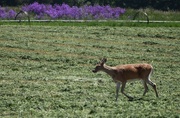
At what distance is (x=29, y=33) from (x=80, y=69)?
501 inches

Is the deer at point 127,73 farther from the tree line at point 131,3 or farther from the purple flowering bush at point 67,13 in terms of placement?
the tree line at point 131,3

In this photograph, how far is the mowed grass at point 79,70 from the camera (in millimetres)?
16156

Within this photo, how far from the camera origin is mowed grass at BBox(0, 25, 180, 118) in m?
16.2

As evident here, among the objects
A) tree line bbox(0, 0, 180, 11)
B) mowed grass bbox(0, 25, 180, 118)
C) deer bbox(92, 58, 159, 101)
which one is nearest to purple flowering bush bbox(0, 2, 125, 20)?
mowed grass bbox(0, 25, 180, 118)

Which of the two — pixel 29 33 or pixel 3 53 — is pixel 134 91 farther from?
pixel 29 33

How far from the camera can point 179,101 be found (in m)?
17.3

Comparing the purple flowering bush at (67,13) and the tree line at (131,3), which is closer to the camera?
the purple flowering bush at (67,13)

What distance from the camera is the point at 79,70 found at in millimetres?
24297

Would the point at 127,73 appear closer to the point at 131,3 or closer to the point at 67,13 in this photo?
the point at 67,13

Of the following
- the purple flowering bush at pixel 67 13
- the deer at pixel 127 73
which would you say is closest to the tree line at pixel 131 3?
the purple flowering bush at pixel 67 13

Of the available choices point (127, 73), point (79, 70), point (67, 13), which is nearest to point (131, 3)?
point (67, 13)

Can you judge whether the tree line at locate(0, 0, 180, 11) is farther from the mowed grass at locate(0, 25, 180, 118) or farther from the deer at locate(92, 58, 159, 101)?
the deer at locate(92, 58, 159, 101)

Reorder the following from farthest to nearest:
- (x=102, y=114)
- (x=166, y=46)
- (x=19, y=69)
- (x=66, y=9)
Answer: (x=66, y=9), (x=166, y=46), (x=19, y=69), (x=102, y=114)

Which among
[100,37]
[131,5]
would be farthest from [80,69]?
[131,5]
